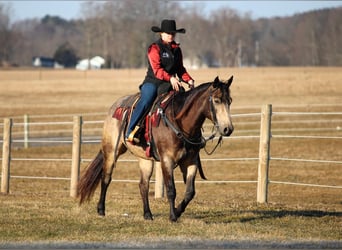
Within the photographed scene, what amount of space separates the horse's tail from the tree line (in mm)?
65917

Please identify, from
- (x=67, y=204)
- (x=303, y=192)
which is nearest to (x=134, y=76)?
(x=303, y=192)

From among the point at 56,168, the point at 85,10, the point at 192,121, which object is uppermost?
the point at 85,10

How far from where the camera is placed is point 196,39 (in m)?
98.1

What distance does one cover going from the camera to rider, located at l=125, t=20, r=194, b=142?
1077 cm

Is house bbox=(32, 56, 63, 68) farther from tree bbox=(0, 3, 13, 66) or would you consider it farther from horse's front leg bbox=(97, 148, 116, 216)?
horse's front leg bbox=(97, 148, 116, 216)

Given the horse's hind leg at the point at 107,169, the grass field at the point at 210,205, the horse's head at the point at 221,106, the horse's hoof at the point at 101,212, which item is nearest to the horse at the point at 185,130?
the horse's head at the point at 221,106

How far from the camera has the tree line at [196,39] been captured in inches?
3615

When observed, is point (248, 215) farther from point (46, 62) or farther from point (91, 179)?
point (46, 62)

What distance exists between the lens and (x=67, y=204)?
13188 millimetres

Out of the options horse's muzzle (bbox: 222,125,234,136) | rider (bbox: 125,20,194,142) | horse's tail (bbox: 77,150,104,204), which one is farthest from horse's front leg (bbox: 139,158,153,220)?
horse's muzzle (bbox: 222,125,234,136)

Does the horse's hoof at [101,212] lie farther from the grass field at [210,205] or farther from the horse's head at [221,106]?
the horse's head at [221,106]

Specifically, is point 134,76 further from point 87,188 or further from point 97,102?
point 87,188

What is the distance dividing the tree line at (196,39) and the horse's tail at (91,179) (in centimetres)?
6592

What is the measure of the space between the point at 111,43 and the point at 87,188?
9806cm
